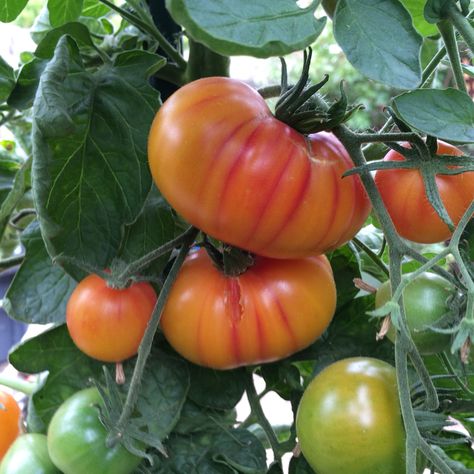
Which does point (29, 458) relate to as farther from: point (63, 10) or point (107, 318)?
point (63, 10)

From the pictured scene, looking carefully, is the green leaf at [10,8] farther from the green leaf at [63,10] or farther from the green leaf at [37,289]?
the green leaf at [37,289]

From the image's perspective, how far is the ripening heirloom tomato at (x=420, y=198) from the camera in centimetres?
41

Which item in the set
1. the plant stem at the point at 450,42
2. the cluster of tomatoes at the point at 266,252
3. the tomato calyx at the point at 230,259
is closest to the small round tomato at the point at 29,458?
the cluster of tomatoes at the point at 266,252

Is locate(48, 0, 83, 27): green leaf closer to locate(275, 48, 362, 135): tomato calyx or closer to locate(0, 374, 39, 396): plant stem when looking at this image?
locate(275, 48, 362, 135): tomato calyx

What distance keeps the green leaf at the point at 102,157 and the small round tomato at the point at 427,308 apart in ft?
0.70

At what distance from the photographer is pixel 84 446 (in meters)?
0.44

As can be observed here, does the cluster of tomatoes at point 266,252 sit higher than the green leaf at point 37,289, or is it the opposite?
the cluster of tomatoes at point 266,252

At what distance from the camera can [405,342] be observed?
353mm

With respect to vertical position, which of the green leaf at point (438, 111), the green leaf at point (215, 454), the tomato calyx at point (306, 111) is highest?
the green leaf at point (438, 111)

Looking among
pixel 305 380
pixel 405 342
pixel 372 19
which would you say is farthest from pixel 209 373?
pixel 372 19

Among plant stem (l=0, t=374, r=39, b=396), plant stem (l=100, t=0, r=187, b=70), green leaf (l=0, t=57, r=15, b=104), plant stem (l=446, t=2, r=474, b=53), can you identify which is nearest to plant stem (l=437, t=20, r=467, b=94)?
plant stem (l=446, t=2, r=474, b=53)

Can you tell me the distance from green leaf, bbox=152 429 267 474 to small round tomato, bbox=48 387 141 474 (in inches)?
2.0

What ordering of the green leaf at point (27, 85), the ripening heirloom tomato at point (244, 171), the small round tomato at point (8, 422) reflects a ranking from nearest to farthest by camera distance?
the ripening heirloom tomato at point (244, 171), the green leaf at point (27, 85), the small round tomato at point (8, 422)

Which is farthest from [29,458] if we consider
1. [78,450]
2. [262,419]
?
[262,419]
